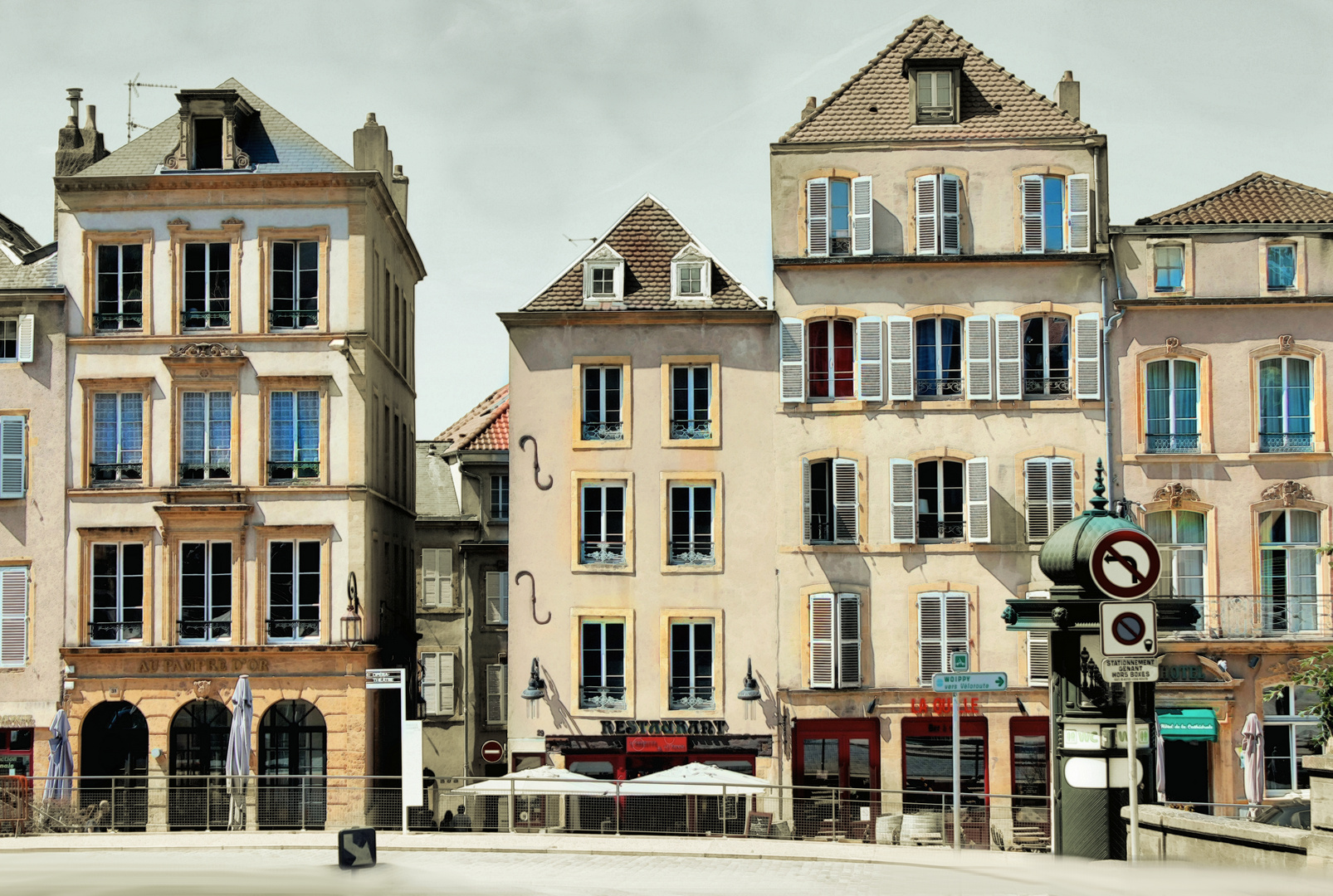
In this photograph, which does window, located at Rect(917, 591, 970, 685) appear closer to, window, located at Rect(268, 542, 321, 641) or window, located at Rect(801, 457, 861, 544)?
window, located at Rect(801, 457, 861, 544)

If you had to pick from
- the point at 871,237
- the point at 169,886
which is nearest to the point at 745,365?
the point at 871,237

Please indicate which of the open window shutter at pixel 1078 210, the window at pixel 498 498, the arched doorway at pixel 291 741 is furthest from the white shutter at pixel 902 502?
the window at pixel 498 498

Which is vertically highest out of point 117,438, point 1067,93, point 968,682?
point 1067,93

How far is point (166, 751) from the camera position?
36.7 m

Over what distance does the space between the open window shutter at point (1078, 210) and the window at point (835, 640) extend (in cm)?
945

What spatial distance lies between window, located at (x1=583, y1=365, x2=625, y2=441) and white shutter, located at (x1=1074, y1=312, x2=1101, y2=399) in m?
10.3

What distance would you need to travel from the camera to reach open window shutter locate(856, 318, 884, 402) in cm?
3678

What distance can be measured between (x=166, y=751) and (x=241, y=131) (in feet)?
47.9

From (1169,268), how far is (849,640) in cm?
1104

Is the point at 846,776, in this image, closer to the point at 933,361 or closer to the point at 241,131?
the point at 933,361

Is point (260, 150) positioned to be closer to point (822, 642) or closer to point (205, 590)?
point (205, 590)

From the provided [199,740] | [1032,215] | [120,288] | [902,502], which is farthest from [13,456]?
[1032,215]

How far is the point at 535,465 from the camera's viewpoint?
3712 cm

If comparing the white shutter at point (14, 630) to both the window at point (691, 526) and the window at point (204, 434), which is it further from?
the window at point (691, 526)
